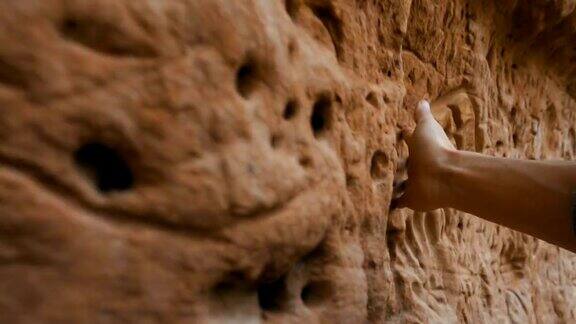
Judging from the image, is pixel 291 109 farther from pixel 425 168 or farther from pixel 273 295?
pixel 425 168

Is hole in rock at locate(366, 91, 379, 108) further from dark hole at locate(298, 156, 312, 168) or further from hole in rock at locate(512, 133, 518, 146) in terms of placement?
hole in rock at locate(512, 133, 518, 146)

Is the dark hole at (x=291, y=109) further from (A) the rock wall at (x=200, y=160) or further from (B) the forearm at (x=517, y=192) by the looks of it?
(B) the forearm at (x=517, y=192)

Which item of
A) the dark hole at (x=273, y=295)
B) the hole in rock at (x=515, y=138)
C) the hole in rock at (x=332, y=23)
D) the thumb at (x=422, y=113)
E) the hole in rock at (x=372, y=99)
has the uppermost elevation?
the hole in rock at (x=515, y=138)

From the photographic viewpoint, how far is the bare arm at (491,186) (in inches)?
Result: 34.3

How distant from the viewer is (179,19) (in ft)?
2.02

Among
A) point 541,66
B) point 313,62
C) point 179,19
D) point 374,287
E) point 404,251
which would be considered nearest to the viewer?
point 179,19

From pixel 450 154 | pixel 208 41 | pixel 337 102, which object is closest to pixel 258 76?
pixel 208 41

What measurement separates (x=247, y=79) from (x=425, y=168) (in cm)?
51

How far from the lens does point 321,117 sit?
873 mm

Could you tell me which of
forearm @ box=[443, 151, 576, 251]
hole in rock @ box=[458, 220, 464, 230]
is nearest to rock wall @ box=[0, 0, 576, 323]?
forearm @ box=[443, 151, 576, 251]

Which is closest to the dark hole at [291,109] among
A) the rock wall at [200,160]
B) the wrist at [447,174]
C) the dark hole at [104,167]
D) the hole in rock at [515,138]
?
the rock wall at [200,160]

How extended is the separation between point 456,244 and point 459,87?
0.47m

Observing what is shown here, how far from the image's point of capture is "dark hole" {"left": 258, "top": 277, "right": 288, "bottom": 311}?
766 mm

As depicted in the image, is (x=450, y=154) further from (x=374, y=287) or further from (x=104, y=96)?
(x=104, y=96)
